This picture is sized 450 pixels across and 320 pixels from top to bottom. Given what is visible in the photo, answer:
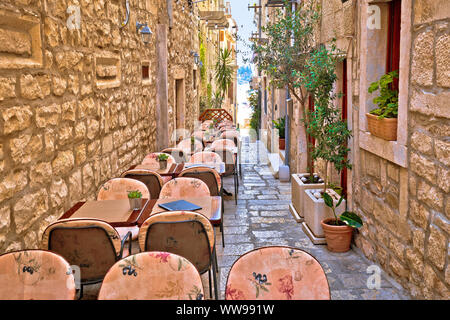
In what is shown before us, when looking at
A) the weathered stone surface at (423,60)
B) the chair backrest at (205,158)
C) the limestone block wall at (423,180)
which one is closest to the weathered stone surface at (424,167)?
the limestone block wall at (423,180)

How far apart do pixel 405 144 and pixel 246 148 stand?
36.4 feet

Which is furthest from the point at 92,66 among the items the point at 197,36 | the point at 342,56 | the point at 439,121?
the point at 197,36

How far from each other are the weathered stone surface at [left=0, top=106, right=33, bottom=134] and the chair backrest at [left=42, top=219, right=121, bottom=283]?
669mm

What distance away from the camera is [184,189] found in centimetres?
456

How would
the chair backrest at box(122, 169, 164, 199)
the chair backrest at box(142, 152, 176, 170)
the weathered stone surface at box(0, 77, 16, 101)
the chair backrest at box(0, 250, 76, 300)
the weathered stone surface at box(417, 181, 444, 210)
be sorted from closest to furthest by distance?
the chair backrest at box(0, 250, 76, 300) → the weathered stone surface at box(0, 77, 16, 101) → the weathered stone surface at box(417, 181, 444, 210) → the chair backrest at box(122, 169, 164, 199) → the chair backrest at box(142, 152, 176, 170)

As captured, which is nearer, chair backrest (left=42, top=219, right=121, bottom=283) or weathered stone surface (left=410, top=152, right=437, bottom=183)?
chair backrest (left=42, top=219, right=121, bottom=283)

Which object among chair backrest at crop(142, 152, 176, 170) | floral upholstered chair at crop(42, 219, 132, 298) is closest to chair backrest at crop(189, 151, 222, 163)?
chair backrest at crop(142, 152, 176, 170)

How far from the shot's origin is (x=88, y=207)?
4.05 metres

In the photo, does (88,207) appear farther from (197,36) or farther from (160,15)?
(197,36)

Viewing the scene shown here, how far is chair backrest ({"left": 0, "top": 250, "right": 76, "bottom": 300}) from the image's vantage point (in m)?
2.44

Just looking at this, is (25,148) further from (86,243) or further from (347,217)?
(347,217)

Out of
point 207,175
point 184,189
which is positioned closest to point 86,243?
point 184,189

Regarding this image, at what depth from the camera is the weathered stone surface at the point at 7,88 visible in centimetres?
301

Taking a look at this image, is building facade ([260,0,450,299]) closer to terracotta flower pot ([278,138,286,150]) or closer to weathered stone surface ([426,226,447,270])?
weathered stone surface ([426,226,447,270])
